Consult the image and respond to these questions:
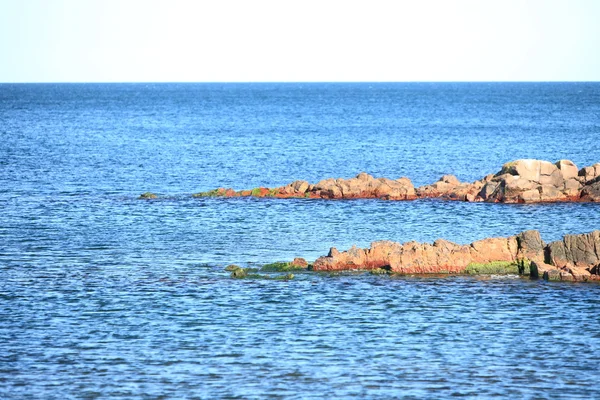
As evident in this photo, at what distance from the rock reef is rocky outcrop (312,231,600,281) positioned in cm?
1954

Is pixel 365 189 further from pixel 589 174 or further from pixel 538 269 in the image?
pixel 538 269

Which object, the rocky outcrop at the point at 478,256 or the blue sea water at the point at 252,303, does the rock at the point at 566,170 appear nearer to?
the blue sea water at the point at 252,303

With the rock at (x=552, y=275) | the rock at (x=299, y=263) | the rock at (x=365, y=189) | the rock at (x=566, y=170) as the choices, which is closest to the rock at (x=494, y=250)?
the rock at (x=552, y=275)

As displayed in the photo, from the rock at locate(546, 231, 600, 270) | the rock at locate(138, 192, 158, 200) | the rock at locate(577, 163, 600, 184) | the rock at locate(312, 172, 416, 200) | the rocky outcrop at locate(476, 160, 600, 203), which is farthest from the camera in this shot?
the rock at locate(138, 192, 158, 200)

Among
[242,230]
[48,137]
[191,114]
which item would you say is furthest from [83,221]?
[191,114]

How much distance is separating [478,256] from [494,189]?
821 inches

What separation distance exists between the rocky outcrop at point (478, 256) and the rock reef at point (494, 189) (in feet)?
64.1

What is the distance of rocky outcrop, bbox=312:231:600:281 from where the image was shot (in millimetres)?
36719

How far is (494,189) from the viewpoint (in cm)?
5781

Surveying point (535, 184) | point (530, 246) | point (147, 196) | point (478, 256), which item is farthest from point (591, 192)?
point (147, 196)

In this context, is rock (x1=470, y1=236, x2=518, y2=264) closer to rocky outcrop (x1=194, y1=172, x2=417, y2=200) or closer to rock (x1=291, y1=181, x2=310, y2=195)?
rocky outcrop (x1=194, y1=172, x2=417, y2=200)

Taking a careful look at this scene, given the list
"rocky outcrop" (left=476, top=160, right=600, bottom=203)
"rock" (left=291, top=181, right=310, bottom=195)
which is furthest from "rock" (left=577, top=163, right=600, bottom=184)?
"rock" (left=291, top=181, right=310, bottom=195)

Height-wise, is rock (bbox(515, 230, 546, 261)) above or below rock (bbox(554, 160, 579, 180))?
below

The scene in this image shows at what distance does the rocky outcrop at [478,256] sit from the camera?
36719mm
